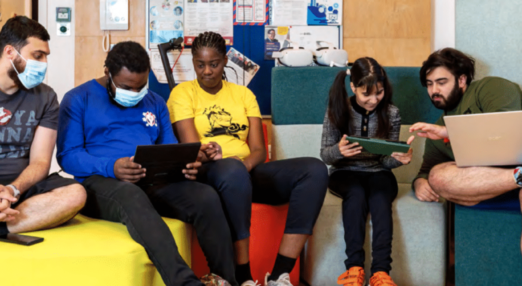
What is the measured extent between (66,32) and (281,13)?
1.32 metres

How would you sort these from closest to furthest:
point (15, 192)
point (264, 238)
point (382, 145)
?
1. point (15, 192)
2. point (382, 145)
3. point (264, 238)

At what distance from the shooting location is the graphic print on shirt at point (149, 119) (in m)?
1.96

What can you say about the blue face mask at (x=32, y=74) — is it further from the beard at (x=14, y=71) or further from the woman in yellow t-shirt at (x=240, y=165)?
the woman in yellow t-shirt at (x=240, y=165)

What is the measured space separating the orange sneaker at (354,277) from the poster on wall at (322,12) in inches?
65.7

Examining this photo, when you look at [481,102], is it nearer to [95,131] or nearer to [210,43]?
[210,43]

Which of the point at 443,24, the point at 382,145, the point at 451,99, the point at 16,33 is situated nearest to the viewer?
the point at 16,33

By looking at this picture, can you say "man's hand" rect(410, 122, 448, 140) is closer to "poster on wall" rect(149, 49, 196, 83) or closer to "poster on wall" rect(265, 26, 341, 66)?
"poster on wall" rect(265, 26, 341, 66)

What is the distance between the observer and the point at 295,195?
1.91 metres

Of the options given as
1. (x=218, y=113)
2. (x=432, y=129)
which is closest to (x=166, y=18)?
(x=218, y=113)

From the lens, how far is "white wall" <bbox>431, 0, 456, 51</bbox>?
2.43 m

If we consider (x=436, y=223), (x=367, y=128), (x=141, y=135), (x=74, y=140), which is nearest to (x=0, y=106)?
(x=74, y=140)

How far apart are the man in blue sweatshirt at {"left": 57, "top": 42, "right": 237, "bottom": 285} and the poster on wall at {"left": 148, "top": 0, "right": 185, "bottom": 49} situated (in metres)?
1.10

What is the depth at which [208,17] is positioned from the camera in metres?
3.01

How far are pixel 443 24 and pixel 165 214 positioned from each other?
1717mm
